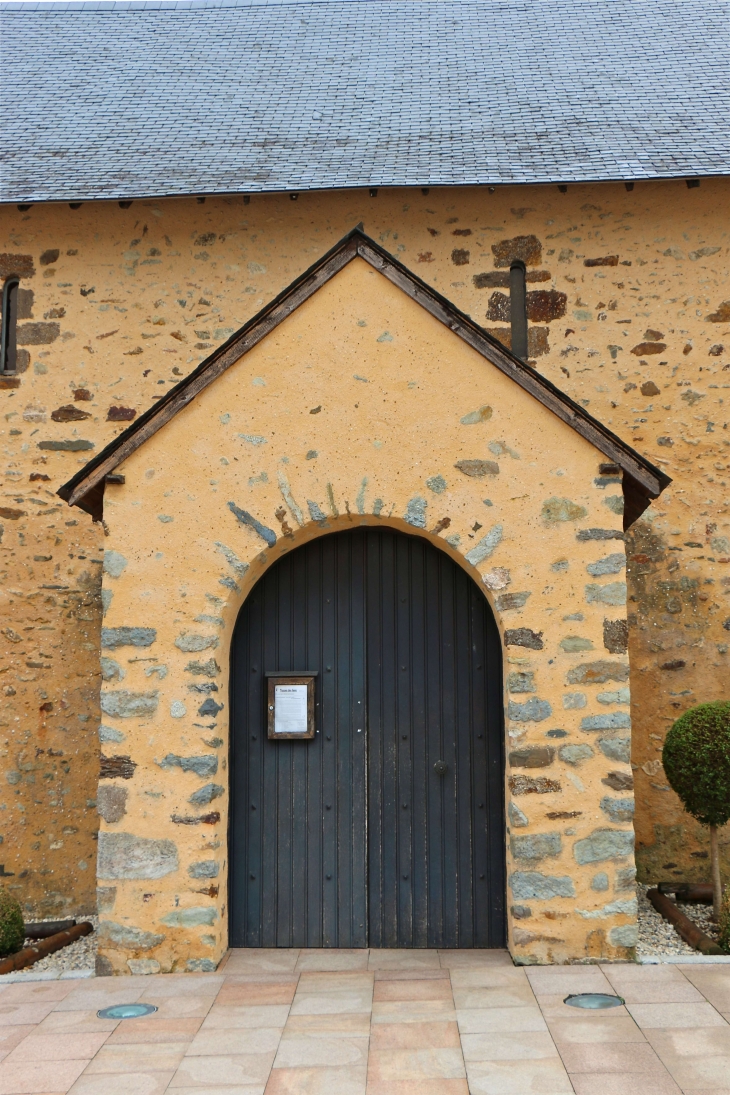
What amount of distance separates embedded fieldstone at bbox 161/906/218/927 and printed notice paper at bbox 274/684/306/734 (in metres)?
1.05

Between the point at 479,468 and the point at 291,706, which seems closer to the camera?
the point at 479,468

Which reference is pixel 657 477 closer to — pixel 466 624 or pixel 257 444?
pixel 466 624

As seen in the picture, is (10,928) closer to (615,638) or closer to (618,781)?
(618,781)

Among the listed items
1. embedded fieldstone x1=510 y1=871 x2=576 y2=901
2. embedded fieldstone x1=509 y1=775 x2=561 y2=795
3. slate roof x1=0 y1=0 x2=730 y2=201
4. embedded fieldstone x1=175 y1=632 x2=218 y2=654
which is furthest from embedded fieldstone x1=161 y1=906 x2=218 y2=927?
slate roof x1=0 y1=0 x2=730 y2=201

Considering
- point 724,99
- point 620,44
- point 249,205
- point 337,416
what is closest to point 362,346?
point 337,416

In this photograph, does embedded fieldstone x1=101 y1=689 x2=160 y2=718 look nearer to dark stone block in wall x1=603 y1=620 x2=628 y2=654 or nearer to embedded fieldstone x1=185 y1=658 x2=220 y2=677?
embedded fieldstone x1=185 y1=658 x2=220 y2=677

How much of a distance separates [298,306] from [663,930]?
14.3ft

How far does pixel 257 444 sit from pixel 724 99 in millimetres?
5667

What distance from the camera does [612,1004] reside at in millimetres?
4363

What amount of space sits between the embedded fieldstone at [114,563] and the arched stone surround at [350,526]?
0.01m

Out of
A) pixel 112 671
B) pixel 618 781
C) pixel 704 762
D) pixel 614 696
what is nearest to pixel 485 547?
pixel 614 696

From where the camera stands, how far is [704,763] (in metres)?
5.61

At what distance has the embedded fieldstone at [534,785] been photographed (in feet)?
16.4

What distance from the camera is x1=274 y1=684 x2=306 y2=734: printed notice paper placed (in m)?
5.48
